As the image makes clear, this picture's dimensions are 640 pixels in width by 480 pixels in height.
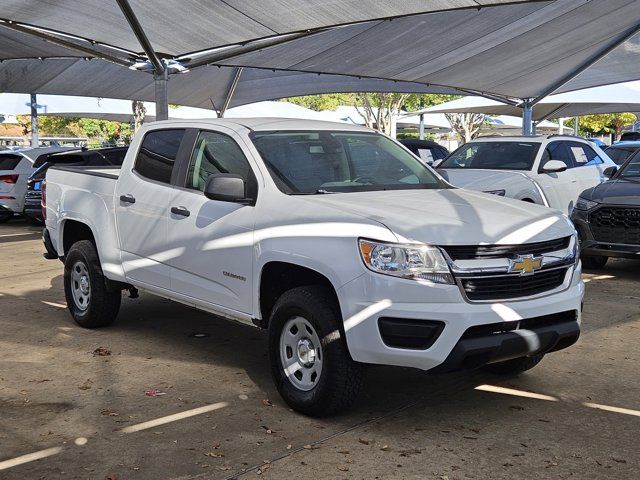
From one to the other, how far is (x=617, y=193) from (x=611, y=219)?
1.22 feet

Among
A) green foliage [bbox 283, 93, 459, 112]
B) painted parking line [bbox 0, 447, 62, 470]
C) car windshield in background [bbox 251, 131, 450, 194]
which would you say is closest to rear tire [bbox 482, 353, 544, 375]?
car windshield in background [bbox 251, 131, 450, 194]

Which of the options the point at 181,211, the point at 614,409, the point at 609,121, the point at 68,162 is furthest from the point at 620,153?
the point at 609,121

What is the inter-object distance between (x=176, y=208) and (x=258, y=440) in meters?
2.16

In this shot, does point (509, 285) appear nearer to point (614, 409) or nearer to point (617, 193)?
point (614, 409)

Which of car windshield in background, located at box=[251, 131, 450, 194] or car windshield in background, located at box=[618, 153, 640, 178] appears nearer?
car windshield in background, located at box=[251, 131, 450, 194]

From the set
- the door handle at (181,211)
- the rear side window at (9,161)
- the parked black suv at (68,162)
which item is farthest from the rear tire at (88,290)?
the rear side window at (9,161)

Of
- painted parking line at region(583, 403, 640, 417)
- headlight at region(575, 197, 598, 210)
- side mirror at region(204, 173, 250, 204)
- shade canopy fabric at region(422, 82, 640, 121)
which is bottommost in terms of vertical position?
painted parking line at region(583, 403, 640, 417)

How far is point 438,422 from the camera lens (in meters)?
5.15

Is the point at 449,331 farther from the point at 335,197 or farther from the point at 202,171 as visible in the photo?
the point at 202,171

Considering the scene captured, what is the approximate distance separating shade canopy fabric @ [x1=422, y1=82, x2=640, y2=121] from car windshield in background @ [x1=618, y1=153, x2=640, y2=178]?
1458 centimetres

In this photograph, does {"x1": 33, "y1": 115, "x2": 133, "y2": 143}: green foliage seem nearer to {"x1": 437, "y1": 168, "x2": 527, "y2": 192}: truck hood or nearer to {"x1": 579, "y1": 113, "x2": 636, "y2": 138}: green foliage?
{"x1": 579, "y1": 113, "x2": 636, "y2": 138}: green foliage

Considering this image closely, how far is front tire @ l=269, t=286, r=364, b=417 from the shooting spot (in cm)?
492

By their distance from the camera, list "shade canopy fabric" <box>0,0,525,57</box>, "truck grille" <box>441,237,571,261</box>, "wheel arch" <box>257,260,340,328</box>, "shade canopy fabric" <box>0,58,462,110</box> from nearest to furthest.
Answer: "truck grille" <box>441,237,571,261</box> < "wheel arch" <box>257,260,340,328</box> < "shade canopy fabric" <box>0,0,525,57</box> < "shade canopy fabric" <box>0,58,462,110</box>

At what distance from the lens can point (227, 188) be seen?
220 inches
